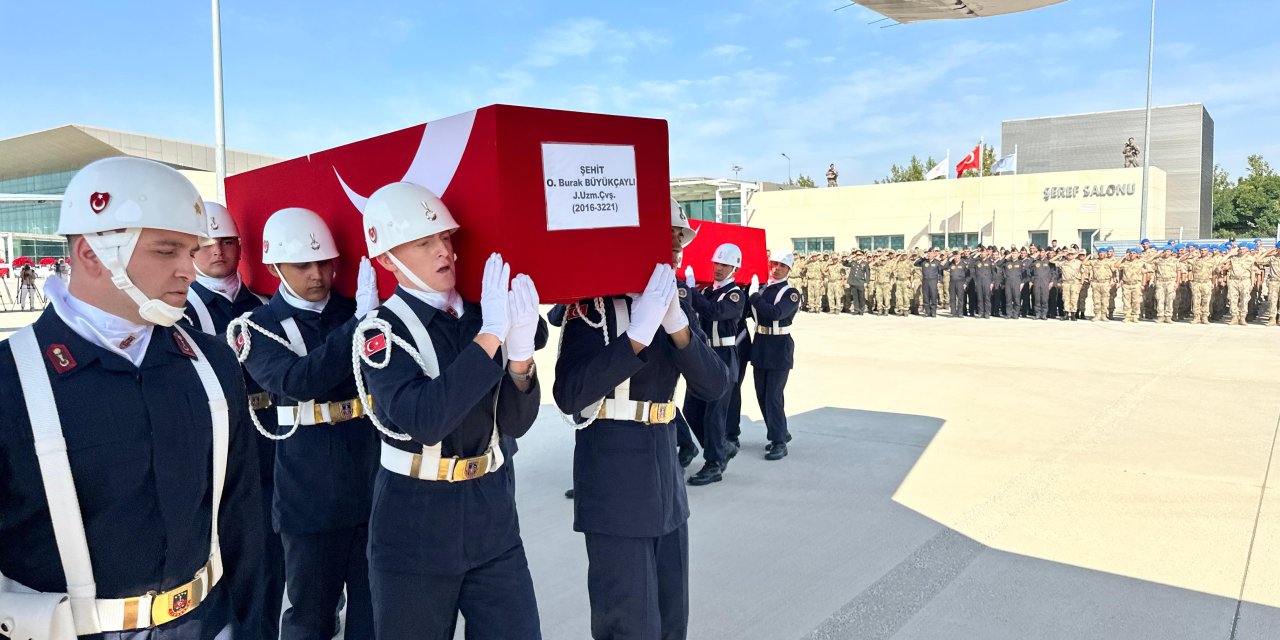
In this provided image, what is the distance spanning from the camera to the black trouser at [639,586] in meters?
2.64

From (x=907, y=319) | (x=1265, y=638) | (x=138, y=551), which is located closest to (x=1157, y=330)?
(x=907, y=319)

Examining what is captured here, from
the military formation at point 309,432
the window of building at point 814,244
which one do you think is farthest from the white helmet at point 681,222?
the window of building at point 814,244

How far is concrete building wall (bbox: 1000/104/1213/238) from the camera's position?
4609cm

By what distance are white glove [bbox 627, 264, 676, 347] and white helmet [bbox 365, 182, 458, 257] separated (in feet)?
2.22

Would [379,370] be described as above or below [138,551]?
above

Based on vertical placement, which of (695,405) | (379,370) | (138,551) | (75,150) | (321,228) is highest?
(75,150)

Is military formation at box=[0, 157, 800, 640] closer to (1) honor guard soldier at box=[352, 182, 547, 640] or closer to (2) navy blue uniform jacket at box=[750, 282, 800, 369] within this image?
(1) honor guard soldier at box=[352, 182, 547, 640]

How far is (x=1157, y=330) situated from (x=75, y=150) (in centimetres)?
5691

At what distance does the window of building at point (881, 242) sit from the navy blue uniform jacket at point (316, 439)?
33.3 meters

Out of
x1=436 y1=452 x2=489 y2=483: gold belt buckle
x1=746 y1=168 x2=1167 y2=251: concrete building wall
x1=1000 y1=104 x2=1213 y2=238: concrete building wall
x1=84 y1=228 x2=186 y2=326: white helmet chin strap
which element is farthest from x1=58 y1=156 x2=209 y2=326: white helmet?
x1=1000 y1=104 x2=1213 y2=238: concrete building wall

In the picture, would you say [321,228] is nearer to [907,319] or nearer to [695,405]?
[695,405]

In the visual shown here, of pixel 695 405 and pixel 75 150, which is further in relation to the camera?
pixel 75 150

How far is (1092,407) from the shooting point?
26.9 feet

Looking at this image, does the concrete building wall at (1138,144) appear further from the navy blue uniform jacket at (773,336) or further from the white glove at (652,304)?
the white glove at (652,304)
